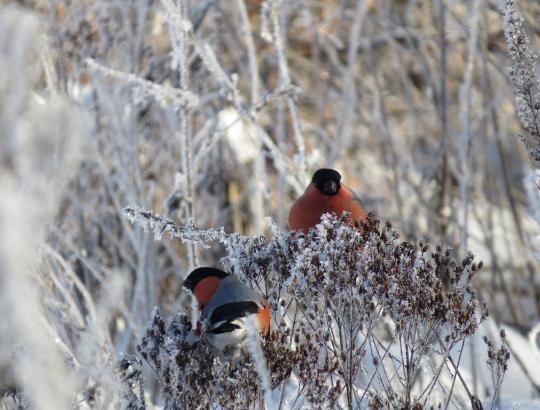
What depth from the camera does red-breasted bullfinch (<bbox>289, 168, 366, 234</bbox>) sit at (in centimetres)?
372

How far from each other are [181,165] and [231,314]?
103 inches

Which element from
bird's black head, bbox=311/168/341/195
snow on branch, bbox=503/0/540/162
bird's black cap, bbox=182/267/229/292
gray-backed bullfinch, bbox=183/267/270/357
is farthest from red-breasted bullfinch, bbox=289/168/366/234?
snow on branch, bbox=503/0/540/162

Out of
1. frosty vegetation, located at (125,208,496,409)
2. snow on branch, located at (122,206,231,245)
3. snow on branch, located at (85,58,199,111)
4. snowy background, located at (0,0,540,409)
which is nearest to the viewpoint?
snowy background, located at (0,0,540,409)

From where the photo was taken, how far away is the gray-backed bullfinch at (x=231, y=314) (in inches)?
109

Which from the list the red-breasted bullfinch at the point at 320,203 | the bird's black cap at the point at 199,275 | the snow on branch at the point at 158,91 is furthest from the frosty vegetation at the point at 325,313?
the snow on branch at the point at 158,91

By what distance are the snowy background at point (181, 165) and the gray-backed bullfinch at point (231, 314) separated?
0.06 meters

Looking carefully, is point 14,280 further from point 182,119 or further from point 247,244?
point 182,119

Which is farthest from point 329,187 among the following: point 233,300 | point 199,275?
point 233,300

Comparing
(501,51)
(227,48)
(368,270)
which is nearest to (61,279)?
(368,270)

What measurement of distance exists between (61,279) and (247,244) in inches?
78.5

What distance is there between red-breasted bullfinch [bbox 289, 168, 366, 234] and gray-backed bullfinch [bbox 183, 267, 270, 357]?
2.41ft

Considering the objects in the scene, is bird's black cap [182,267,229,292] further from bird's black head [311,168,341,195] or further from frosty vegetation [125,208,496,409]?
bird's black head [311,168,341,195]

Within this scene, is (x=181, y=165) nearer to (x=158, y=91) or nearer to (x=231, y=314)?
(x=158, y=91)

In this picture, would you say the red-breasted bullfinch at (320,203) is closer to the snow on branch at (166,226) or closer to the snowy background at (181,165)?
the snowy background at (181,165)
